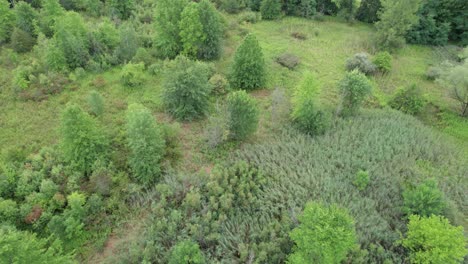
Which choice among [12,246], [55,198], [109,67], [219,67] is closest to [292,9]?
[219,67]

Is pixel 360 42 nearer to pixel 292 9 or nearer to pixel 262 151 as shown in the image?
pixel 292 9

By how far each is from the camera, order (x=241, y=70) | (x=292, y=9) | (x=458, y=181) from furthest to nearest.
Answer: (x=292, y=9), (x=241, y=70), (x=458, y=181)

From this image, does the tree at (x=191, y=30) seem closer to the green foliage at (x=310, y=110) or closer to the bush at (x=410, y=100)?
the green foliage at (x=310, y=110)

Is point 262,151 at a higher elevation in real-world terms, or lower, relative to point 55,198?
higher

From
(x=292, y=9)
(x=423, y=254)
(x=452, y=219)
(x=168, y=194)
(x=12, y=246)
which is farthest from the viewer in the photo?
(x=292, y=9)

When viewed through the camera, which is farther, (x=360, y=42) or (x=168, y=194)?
(x=360, y=42)

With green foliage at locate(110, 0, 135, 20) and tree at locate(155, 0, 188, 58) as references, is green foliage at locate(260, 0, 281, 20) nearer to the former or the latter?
tree at locate(155, 0, 188, 58)

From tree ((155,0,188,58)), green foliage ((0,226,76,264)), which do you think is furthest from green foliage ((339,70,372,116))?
green foliage ((0,226,76,264))

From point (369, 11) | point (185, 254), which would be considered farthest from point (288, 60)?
point (185, 254)
